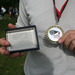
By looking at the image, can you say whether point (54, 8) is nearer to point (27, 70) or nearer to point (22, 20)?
point (22, 20)

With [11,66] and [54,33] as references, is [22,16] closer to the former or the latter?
[54,33]

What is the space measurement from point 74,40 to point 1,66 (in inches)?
106

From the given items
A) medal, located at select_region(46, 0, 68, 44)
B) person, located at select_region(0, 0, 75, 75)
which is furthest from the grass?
medal, located at select_region(46, 0, 68, 44)

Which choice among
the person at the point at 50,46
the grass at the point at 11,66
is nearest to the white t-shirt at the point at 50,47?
the person at the point at 50,46

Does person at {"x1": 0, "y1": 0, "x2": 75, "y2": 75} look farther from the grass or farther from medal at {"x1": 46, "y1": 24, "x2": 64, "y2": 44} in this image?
the grass

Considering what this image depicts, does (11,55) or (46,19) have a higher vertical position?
(46,19)

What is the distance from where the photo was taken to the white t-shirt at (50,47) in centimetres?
81

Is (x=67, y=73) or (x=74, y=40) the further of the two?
(x=67, y=73)

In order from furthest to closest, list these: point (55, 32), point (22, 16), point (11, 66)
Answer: point (11, 66) → point (22, 16) → point (55, 32)

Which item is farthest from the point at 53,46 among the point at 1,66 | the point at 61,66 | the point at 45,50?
the point at 1,66

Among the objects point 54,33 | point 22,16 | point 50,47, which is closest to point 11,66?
point 22,16

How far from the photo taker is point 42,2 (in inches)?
34.9

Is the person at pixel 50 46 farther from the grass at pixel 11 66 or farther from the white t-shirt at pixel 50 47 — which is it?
the grass at pixel 11 66

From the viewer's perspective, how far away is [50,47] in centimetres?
86
